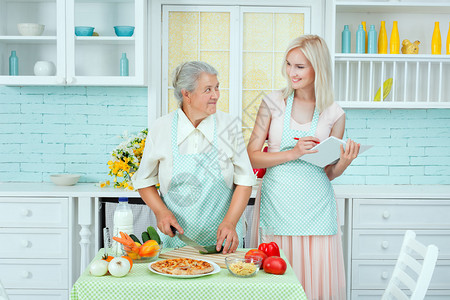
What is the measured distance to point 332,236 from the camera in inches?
91.6

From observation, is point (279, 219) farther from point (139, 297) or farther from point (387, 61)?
point (387, 61)

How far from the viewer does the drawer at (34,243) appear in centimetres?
325

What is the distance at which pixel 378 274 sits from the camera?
3318 mm

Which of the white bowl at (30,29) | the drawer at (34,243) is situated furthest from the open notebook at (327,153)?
the white bowl at (30,29)

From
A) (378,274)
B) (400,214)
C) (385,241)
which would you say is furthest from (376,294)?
(400,214)

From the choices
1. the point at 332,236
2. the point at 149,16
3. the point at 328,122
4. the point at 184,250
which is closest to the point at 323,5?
the point at 149,16

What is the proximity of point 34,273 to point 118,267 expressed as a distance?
188cm

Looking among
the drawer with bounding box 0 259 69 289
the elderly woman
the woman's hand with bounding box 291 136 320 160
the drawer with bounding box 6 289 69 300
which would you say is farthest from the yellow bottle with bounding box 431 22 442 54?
→ the drawer with bounding box 6 289 69 300

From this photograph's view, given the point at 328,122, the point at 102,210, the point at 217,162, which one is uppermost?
the point at 328,122

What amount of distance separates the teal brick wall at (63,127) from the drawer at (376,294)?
6.26ft

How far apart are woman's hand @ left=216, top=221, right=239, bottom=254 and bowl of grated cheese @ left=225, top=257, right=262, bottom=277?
0.24m

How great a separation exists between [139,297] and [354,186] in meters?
2.39

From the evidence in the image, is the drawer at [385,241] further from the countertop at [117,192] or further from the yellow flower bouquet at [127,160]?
the yellow flower bouquet at [127,160]

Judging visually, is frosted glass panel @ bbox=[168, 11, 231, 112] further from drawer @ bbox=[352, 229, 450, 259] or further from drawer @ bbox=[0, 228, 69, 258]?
drawer @ bbox=[352, 229, 450, 259]
